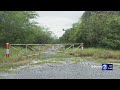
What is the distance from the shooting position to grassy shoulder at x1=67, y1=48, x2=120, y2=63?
11.0 feet

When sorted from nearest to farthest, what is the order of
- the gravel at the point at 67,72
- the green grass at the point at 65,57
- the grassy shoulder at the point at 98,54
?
the gravel at the point at 67,72 → the green grass at the point at 65,57 → the grassy shoulder at the point at 98,54

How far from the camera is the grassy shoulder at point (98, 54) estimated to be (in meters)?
3.36

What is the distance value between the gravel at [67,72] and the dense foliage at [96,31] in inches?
11.5

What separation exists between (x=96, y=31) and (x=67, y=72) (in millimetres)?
699

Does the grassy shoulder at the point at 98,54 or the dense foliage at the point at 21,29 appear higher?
the dense foliage at the point at 21,29

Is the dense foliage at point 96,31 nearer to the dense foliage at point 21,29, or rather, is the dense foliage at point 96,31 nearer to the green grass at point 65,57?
the green grass at point 65,57

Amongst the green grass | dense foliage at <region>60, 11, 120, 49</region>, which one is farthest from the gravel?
dense foliage at <region>60, 11, 120, 49</region>

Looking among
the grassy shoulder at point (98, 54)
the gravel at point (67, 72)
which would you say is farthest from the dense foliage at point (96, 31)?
the gravel at point (67, 72)

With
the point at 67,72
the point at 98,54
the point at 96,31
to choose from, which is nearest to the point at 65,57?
the point at 67,72

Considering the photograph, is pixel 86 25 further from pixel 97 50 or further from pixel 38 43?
pixel 38 43

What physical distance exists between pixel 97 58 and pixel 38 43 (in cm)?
83

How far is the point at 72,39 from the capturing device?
3.36m

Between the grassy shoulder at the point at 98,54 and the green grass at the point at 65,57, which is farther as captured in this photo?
the grassy shoulder at the point at 98,54
